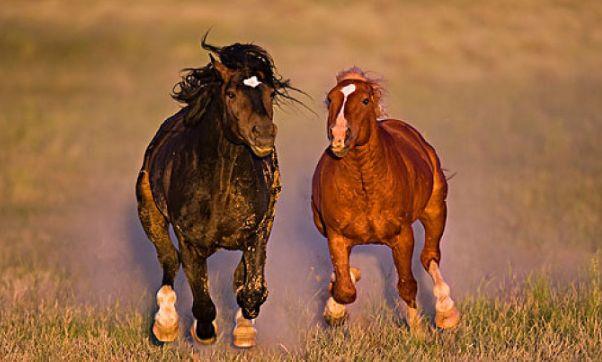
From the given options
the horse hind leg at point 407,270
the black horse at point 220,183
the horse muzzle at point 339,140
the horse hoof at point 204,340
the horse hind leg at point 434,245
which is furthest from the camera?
the horse hind leg at point 434,245

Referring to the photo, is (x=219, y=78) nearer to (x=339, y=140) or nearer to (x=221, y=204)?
(x=221, y=204)

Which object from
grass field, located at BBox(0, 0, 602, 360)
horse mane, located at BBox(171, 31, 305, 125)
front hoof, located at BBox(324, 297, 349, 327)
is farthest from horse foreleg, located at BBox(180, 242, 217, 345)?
front hoof, located at BBox(324, 297, 349, 327)

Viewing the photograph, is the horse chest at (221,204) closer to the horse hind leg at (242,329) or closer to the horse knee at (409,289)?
the horse hind leg at (242,329)

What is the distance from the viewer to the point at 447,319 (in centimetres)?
963

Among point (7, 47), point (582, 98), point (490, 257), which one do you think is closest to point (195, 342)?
point (490, 257)

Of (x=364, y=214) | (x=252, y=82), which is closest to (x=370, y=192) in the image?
(x=364, y=214)

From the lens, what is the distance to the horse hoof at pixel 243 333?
350 inches

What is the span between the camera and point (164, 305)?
898 centimetres

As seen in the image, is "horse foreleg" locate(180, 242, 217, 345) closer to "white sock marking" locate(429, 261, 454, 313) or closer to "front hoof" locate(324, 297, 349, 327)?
"front hoof" locate(324, 297, 349, 327)

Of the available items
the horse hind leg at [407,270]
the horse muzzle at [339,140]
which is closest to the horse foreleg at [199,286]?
the horse muzzle at [339,140]

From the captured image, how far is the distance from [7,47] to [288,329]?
31306 mm

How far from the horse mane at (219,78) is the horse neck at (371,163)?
712mm

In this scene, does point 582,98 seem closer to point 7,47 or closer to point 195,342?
point 7,47

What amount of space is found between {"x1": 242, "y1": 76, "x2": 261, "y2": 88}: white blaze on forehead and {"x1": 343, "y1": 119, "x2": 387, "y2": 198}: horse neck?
4.48ft
